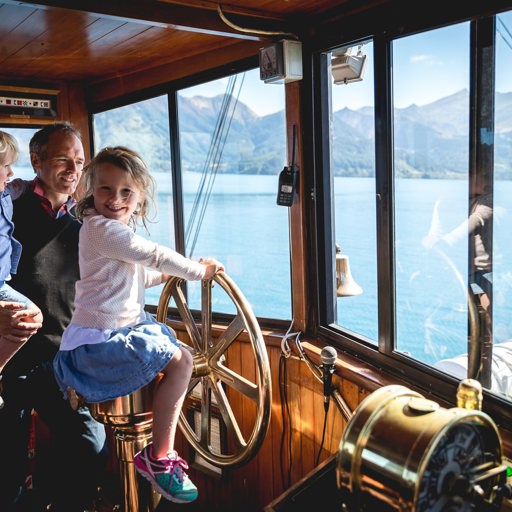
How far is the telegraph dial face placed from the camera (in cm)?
106

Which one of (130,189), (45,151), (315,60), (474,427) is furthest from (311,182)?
(474,427)

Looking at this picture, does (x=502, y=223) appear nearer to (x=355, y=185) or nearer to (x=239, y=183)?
(x=355, y=185)

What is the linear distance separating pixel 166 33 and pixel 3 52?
82cm

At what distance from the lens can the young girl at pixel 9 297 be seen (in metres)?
1.87

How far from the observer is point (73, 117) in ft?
11.2

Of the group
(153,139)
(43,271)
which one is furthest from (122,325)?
(153,139)

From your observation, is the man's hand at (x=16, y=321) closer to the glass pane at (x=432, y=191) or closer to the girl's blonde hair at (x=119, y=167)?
the girl's blonde hair at (x=119, y=167)

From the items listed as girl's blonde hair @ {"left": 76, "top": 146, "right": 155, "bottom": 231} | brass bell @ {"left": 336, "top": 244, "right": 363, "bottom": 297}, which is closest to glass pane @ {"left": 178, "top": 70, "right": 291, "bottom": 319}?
brass bell @ {"left": 336, "top": 244, "right": 363, "bottom": 297}

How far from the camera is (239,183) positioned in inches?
111

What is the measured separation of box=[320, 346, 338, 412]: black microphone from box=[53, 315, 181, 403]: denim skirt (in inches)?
18.8

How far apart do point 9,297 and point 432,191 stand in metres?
1.34

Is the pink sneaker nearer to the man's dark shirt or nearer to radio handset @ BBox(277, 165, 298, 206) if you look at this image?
the man's dark shirt

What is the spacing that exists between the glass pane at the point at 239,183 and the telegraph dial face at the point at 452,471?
5.03ft

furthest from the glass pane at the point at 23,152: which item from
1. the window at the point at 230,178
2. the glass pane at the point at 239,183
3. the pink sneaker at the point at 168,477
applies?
the pink sneaker at the point at 168,477
